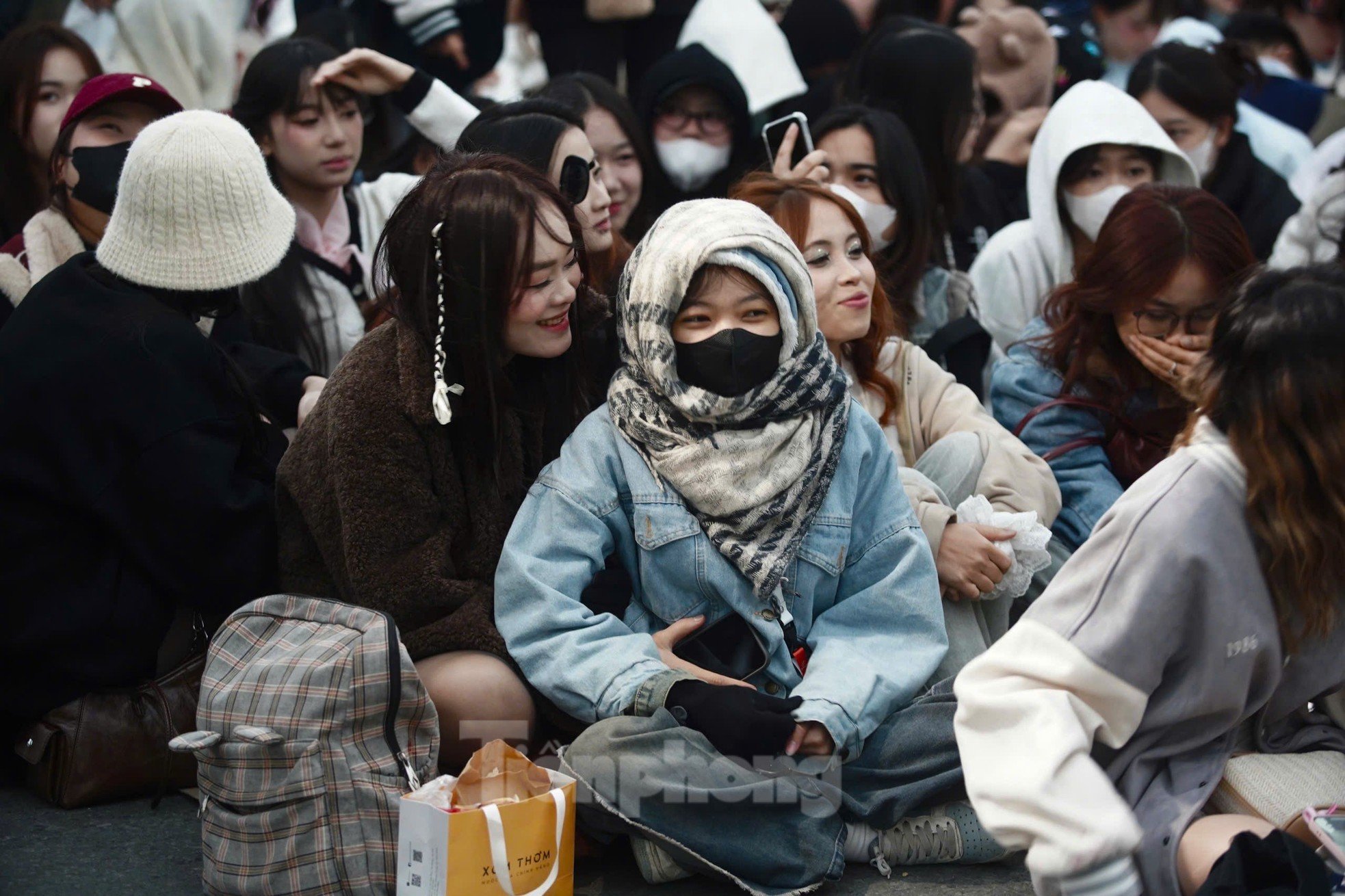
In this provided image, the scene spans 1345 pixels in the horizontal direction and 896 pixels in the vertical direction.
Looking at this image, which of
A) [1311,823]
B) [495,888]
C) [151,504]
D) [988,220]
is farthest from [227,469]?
[988,220]

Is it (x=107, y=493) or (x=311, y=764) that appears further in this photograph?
(x=107, y=493)

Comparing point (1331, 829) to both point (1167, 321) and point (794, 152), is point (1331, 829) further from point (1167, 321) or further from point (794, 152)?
point (794, 152)

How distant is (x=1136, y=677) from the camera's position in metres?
2.46

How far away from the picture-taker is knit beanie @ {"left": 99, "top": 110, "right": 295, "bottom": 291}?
3.48 m

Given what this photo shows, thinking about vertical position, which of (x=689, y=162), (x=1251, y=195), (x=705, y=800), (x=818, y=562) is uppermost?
(x=689, y=162)

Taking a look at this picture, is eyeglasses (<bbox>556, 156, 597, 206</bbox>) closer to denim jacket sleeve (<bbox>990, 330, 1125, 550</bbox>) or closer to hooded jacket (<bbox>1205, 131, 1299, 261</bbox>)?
denim jacket sleeve (<bbox>990, 330, 1125, 550</bbox>)

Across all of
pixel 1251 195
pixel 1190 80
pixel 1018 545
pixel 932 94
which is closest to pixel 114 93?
pixel 1018 545

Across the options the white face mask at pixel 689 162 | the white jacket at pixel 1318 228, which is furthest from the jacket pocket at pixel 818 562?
the white jacket at pixel 1318 228

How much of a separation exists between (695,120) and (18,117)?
2194 mm

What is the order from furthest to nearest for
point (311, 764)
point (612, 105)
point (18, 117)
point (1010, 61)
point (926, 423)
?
point (1010, 61), point (612, 105), point (18, 117), point (926, 423), point (311, 764)

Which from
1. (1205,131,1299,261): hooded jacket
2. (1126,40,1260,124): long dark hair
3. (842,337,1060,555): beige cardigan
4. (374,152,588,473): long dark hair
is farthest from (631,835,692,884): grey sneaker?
(1126,40,1260,124): long dark hair

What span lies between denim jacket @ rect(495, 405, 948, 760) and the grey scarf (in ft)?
0.18

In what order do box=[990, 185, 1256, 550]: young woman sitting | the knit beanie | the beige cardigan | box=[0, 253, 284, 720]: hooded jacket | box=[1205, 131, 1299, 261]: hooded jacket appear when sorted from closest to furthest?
box=[0, 253, 284, 720]: hooded jacket, the knit beanie, the beige cardigan, box=[990, 185, 1256, 550]: young woman sitting, box=[1205, 131, 1299, 261]: hooded jacket

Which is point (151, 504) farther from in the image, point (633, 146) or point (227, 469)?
point (633, 146)
